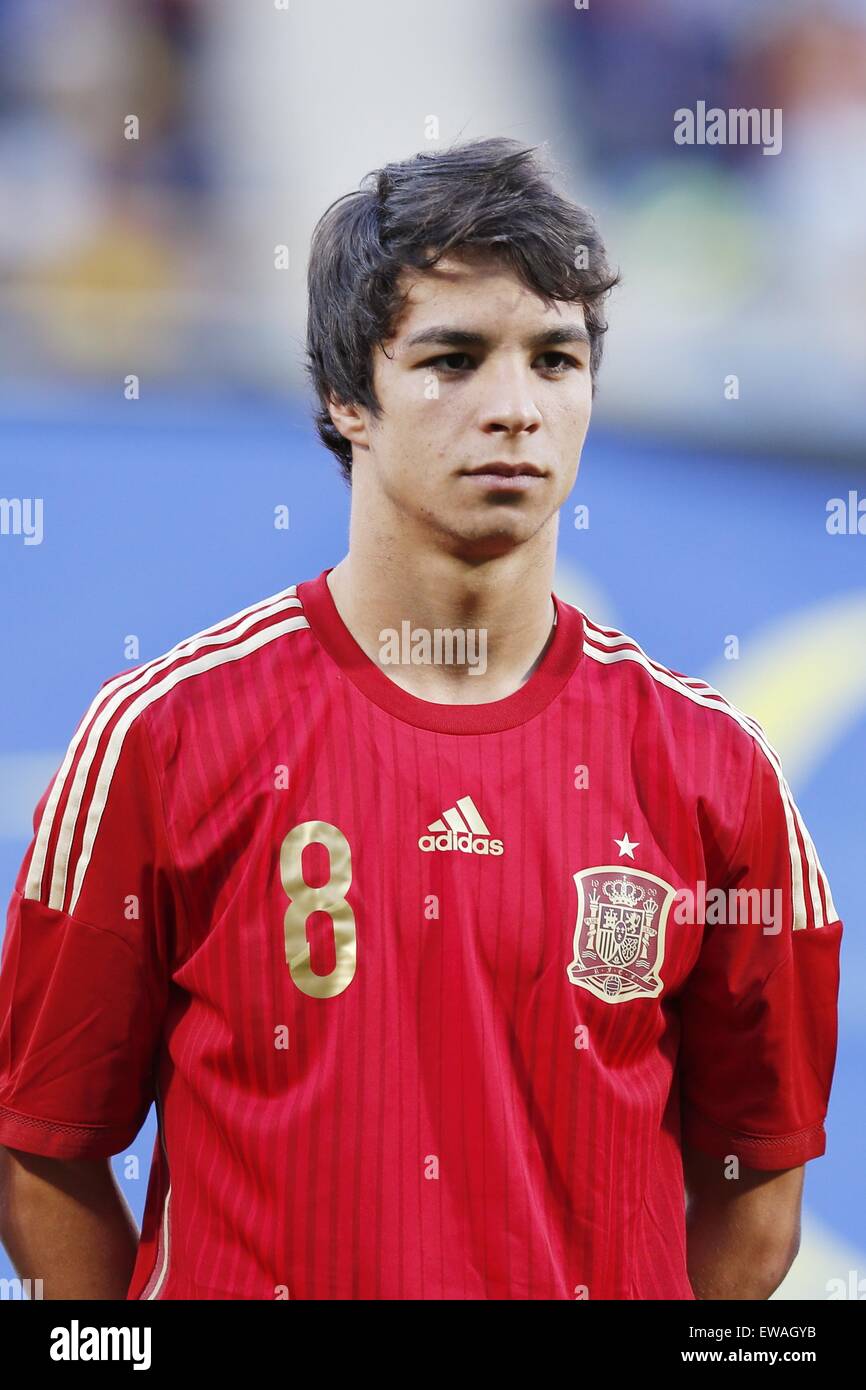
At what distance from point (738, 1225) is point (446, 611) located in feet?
3.30

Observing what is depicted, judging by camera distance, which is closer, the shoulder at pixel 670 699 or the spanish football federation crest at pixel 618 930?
the spanish football federation crest at pixel 618 930

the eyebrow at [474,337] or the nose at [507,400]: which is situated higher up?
the eyebrow at [474,337]

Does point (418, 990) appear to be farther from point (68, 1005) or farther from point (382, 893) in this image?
point (68, 1005)

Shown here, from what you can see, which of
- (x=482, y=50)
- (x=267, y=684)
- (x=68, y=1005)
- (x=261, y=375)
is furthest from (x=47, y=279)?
(x=68, y=1005)

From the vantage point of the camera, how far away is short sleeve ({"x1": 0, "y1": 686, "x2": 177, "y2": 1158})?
196cm

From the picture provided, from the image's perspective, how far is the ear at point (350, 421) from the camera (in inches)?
79.0

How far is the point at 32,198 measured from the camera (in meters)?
2.58

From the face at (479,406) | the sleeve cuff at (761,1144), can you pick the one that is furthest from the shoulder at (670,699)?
the sleeve cuff at (761,1144)

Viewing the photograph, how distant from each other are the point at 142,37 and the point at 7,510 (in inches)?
32.0

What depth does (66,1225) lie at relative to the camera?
2119 millimetres

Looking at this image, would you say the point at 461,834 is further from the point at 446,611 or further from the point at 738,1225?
the point at 738,1225

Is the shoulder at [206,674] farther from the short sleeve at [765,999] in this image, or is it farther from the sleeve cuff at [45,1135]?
the short sleeve at [765,999]

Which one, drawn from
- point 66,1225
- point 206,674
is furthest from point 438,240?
point 66,1225

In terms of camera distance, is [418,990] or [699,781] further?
[699,781]
